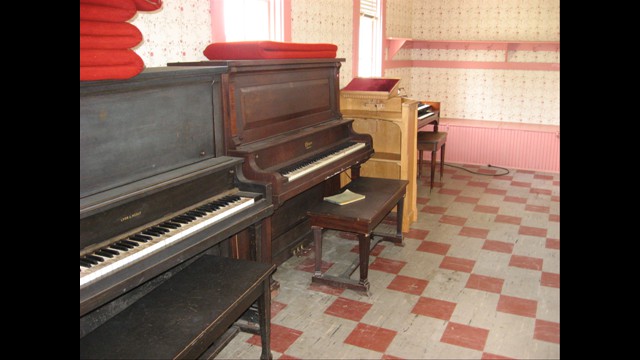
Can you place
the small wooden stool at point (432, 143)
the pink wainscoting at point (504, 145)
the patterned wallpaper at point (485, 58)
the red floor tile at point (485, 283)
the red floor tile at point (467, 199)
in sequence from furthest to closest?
the patterned wallpaper at point (485, 58), the pink wainscoting at point (504, 145), the small wooden stool at point (432, 143), the red floor tile at point (467, 199), the red floor tile at point (485, 283)

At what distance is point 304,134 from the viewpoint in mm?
3428

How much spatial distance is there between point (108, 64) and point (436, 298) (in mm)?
2394

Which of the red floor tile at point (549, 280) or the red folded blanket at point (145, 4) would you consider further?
the red floor tile at point (549, 280)

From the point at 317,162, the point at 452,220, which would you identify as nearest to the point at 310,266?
the point at 317,162

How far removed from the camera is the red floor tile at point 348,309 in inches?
121

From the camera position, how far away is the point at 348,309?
3.15 meters

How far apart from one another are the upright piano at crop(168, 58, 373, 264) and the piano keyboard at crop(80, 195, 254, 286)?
38 cm

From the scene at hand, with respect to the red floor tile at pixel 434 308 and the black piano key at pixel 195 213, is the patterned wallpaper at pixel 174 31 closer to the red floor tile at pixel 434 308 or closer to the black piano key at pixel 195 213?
the black piano key at pixel 195 213

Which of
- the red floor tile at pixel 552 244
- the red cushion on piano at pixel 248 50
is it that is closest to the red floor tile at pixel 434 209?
the red floor tile at pixel 552 244

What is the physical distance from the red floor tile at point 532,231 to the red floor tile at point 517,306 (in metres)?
1.40

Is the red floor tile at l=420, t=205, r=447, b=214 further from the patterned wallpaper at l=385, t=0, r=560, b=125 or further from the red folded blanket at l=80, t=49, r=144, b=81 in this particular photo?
the red folded blanket at l=80, t=49, r=144, b=81

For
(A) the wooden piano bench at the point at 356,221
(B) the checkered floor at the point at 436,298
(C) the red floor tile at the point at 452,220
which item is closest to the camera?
(B) the checkered floor at the point at 436,298

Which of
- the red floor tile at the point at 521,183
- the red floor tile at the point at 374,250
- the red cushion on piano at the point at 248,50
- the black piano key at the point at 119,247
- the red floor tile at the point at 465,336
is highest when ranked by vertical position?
the red cushion on piano at the point at 248,50
